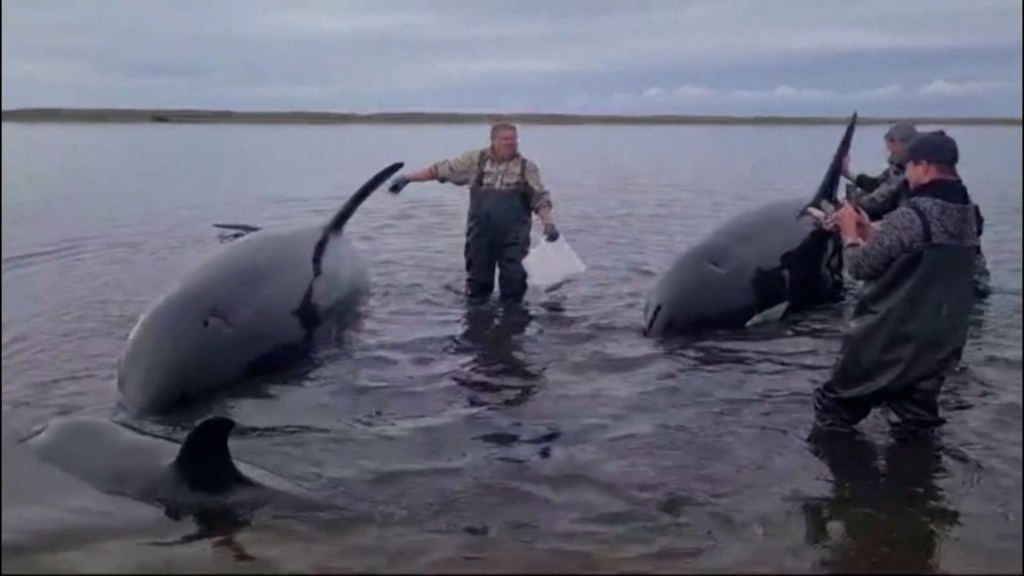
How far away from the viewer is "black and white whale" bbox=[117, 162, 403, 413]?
902 centimetres

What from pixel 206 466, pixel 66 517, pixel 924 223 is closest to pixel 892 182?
pixel 924 223

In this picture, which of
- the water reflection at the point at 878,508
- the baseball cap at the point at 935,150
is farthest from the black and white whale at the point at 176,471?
the baseball cap at the point at 935,150

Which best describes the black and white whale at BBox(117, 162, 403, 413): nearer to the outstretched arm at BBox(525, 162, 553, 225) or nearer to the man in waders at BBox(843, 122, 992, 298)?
the outstretched arm at BBox(525, 162, 553, 225)

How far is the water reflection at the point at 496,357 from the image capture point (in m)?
10.1

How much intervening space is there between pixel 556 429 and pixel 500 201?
5169mm

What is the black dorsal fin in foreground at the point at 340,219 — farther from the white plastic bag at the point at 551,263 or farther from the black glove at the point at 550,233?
the white plastic bag at the point at 551,263

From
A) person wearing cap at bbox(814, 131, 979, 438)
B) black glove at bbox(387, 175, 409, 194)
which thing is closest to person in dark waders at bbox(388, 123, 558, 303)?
black glove at bbox(387, 175, 409, 194)

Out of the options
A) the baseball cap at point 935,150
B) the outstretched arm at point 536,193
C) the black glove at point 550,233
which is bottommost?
the black glove at point 550,233

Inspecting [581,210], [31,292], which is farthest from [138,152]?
[31,292]

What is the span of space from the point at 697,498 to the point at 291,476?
2.91 meters

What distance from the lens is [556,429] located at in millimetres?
9000

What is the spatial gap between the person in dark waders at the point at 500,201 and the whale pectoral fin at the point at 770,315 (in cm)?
264

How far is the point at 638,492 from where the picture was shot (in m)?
7.49

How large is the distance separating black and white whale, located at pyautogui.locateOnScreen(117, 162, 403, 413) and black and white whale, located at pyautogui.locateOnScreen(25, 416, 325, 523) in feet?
4.70
